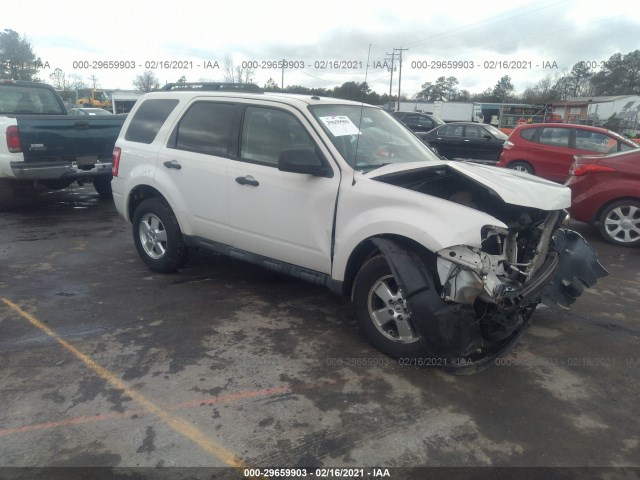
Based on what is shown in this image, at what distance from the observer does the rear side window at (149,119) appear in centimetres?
526

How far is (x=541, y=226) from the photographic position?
369cm

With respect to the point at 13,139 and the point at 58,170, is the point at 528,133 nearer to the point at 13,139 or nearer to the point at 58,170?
the point at 58,170

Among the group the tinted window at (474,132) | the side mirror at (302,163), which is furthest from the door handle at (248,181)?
the tinted window at (474,132)

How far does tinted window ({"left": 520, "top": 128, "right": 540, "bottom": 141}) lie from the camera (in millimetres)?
11031

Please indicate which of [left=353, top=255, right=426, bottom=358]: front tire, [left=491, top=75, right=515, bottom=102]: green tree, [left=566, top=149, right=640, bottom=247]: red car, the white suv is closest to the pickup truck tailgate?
the white suv

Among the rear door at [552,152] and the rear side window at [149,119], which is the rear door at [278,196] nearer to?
the rear side window at [149,119]

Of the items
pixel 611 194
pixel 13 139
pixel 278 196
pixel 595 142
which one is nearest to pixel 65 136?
pixel 13 139

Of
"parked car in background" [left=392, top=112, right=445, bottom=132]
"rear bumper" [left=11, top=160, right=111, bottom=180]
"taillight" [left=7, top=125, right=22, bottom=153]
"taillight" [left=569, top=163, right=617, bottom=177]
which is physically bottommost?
"rear bumper" [left=11, top=160, right=111, bottom=180]

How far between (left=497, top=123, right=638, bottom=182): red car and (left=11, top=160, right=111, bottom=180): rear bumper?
27.2 feet

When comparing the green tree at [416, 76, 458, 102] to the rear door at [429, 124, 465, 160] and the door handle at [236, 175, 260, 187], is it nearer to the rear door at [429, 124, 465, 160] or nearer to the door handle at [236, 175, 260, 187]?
the rear door at [429, 124, 465, 160]

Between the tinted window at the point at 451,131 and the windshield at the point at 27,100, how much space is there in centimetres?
1091

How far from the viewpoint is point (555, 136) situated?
424 inches

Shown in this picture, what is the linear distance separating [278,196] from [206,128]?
4.00 feet

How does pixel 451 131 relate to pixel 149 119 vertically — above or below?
above
